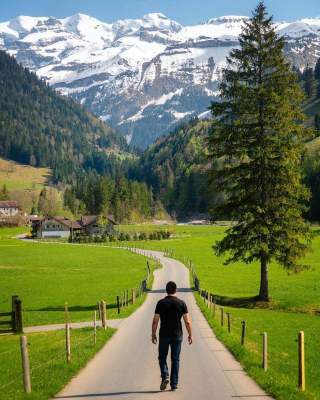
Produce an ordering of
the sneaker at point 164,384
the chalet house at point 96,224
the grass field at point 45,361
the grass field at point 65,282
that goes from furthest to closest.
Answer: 1. the chalet house at point 96,224
2. the grass field at point 65,282
3. the grass field at point 45,361
4. the sneaker at point 164,384

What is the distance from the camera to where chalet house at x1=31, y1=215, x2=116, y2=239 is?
614 feet

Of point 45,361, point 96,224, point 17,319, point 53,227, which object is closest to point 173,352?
point 45,361

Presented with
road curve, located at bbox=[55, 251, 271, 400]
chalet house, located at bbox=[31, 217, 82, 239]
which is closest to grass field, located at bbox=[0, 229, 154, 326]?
road curve, located at bbox=[55, 251, 271, 400]

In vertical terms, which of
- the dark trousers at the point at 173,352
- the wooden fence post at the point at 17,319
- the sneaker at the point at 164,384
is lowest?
the wooden fence post at the point at 17,319

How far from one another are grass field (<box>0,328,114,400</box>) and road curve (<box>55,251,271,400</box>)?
393mm

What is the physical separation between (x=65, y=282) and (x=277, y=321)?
3288 centimetres

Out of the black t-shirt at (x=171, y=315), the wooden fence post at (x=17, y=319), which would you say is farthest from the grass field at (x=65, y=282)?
the black t-shirt at (x=171, y=315)

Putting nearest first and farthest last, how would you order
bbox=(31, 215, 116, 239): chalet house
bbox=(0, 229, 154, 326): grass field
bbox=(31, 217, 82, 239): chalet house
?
bbox=(0, 229, 154, 326): grass field, bbox=(31, 215, 116, 239): chalet house, bbox=(31, 217, 82, 239): chalet house

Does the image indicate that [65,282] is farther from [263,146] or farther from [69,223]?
[69,223]

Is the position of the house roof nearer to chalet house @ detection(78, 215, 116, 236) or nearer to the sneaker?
chalet house @ detection(78, 215, 116, 236)

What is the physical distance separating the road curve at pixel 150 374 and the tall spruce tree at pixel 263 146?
14.7 m

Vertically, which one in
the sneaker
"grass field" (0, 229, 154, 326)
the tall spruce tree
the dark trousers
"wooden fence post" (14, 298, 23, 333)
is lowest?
"grass field" (0, 229, 154, 326)

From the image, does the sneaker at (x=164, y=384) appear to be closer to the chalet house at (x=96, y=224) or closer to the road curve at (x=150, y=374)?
the road curve at (x=150, y=374)

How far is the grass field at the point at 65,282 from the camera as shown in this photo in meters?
42.5
